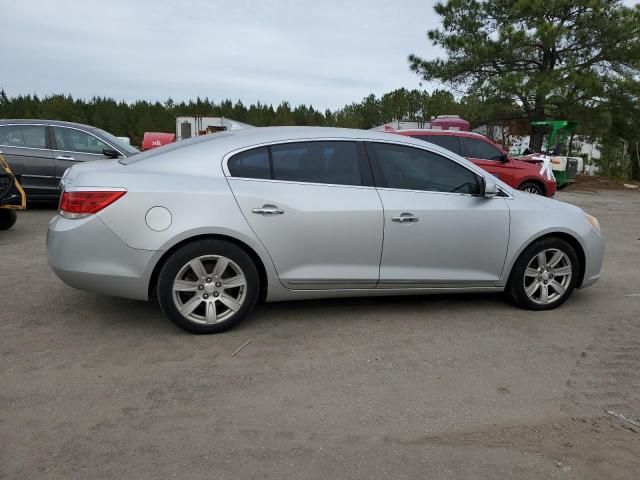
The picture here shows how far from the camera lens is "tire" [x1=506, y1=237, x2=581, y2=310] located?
4.70m

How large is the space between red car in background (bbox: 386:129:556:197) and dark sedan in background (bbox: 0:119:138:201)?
6.00m

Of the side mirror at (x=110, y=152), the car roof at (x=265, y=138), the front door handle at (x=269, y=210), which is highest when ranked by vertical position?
the car roof at (x=265, y=138)

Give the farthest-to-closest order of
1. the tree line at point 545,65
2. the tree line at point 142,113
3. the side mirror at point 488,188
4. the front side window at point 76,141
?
the tree line at point 142,113 < the tree line at point 545,65 < the front side window at point 76,141 < the side mirror at point 488,188

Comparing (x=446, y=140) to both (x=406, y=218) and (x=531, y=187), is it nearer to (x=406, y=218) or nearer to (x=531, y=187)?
(x=531, y=187)

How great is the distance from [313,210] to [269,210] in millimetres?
321

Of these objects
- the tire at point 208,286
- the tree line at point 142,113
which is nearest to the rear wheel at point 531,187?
the tire at point 208,286

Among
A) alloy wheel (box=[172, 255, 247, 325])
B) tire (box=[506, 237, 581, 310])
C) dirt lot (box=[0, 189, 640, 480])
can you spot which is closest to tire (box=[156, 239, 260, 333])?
alloy wheel (box=[172, 255, 247, 325])

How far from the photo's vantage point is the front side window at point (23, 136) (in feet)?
31.8

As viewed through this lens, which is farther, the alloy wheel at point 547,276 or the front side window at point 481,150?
the front side window at point 481,150

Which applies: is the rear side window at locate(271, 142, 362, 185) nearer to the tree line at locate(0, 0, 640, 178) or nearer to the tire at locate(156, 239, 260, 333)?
the tire at locate(156, 239, 260, 333)

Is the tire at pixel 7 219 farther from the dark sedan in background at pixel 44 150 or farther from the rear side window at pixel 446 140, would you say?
the rear side window at pixel 446 140

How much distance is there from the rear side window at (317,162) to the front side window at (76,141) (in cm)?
679

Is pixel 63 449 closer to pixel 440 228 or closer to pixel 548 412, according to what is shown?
pixel 548 412

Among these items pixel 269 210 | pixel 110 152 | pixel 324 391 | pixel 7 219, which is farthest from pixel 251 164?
pixel 110 152
